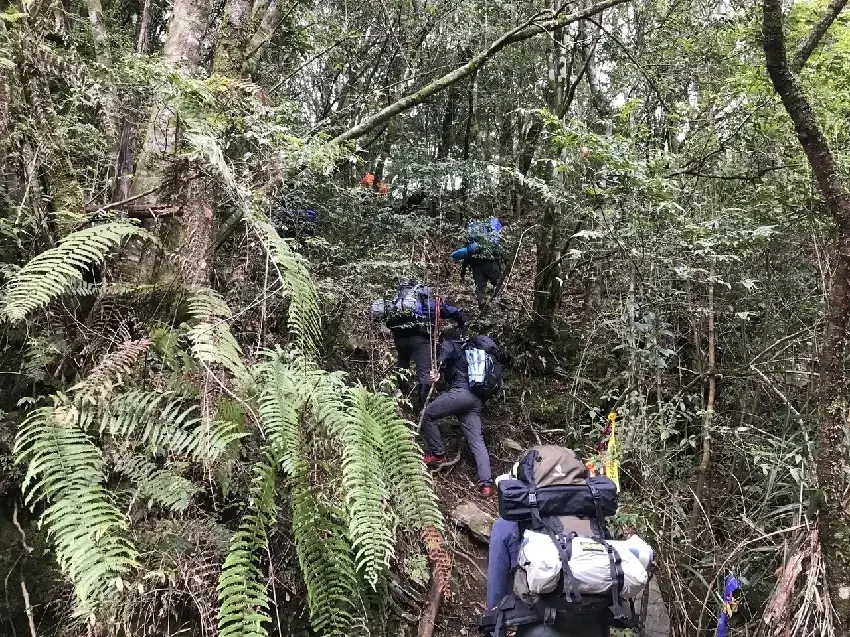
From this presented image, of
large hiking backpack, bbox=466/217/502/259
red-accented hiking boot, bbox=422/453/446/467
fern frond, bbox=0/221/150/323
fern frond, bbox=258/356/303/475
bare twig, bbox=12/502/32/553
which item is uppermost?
large hiking backpack, bbox=466/217/502/259

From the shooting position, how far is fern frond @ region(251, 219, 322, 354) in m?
3.23

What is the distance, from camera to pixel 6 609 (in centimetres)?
327

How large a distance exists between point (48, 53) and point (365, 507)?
3.47 m

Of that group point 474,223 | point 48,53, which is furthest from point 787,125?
point 48,53

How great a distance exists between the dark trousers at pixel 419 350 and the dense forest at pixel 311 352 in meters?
0.30

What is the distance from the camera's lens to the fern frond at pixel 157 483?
3.09 meters

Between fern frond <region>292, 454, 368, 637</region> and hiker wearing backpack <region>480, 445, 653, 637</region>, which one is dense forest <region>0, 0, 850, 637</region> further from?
hiker wearing backpack <region>480, 445, 653, 637</region>

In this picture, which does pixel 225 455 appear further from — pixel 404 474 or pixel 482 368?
pixel 482 368

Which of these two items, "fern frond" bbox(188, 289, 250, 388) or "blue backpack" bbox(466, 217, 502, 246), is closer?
"fern frond" bbox(188, 289, 250, 388)

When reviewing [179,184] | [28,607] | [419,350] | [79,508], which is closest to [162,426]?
[79,508]

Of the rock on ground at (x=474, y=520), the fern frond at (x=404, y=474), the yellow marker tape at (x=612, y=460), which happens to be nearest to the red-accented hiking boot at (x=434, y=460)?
the rock on ground at (x=474, y=520)

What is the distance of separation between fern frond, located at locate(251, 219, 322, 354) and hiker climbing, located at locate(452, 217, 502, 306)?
4.74 m

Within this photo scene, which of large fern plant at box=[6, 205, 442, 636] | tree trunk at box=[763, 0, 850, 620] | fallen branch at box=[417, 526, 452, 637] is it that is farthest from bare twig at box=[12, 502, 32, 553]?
tree trunk at box=[763, 0, 850, 620]

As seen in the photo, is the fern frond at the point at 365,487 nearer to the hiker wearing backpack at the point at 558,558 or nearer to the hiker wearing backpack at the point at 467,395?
the hiker wearing backpack at the point at 558,558
